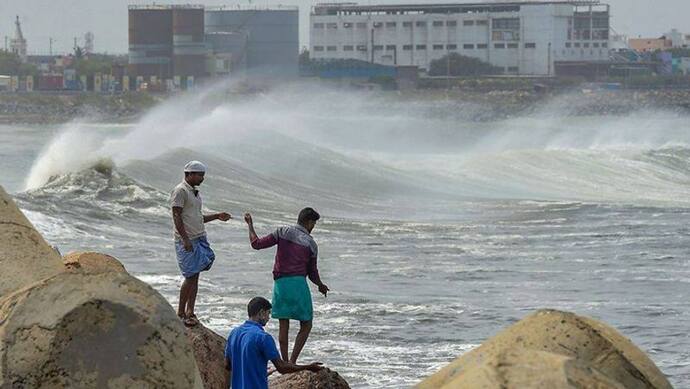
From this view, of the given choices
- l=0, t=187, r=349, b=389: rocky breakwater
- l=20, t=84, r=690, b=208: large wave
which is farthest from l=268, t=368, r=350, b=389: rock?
l=20, t=84, r=690, b=208: large wave

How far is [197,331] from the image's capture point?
29.3ft

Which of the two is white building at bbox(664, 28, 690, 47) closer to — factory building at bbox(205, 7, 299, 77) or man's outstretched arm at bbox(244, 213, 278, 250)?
factory building at bbox(205, 7, 299, 77)

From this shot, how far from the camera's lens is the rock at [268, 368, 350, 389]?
8.31 m

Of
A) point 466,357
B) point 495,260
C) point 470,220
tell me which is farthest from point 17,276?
point 470,220

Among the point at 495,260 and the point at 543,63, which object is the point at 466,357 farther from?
the point at 543,63

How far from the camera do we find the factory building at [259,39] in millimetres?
138500

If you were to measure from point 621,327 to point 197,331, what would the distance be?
7.15 meters

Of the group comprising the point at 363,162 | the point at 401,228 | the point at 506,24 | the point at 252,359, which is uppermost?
the point at 252,359

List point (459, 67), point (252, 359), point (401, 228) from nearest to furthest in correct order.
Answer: point (252, 359), point (401, 228), point (459, 67)

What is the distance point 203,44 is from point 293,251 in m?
124

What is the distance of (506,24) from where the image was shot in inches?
5842

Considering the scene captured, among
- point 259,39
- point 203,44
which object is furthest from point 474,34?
point 203,44

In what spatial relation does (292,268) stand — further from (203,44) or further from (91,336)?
(203,44)

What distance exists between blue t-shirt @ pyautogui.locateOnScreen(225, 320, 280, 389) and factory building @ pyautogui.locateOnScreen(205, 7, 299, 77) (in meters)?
128
